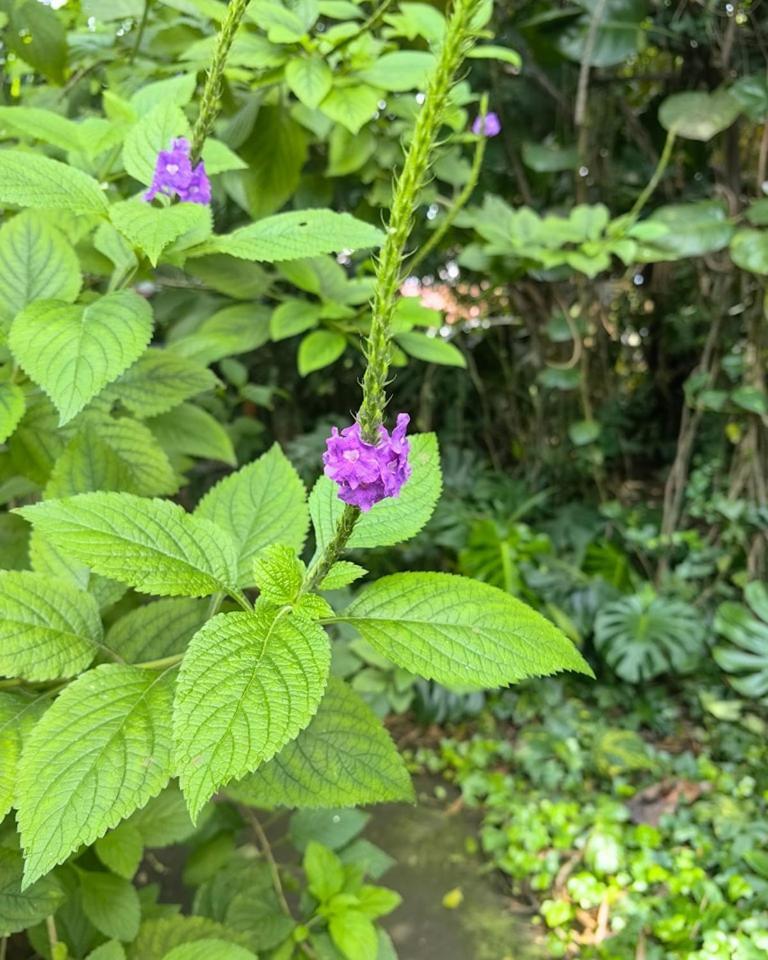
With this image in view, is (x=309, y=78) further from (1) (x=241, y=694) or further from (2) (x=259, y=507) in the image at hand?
(1) (x=241, y=694)

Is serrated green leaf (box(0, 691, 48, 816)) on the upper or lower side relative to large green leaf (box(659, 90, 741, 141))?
lower

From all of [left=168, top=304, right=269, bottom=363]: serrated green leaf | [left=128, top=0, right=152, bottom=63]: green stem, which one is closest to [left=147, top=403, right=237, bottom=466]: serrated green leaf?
[left=168, top=304, right=269, bottom=363]: serrated green leaf

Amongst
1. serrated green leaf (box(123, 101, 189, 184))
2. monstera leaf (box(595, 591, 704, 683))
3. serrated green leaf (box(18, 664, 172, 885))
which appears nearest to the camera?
serrated green leaf (box(18, 664, 172, 885))

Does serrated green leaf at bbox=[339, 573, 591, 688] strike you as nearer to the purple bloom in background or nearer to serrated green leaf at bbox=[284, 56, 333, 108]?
the purple bloom in background

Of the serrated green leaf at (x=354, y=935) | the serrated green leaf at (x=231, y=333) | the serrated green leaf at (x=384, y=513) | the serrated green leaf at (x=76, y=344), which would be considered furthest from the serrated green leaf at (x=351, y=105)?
the serrated green leaf at (x=354, y=935)

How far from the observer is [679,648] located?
2.88 metres

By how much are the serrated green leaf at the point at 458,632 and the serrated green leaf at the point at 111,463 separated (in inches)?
14.7

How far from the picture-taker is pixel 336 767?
725 mm

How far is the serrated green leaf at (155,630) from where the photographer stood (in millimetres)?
793

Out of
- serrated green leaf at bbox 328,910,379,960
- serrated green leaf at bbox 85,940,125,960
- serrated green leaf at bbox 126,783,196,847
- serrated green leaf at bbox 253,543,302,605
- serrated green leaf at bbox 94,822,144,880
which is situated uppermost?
serrated green leaf at bbox 253,543,302,605

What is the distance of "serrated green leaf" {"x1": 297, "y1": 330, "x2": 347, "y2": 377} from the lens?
4.46 ft

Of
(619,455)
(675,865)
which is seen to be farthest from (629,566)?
(675,865)

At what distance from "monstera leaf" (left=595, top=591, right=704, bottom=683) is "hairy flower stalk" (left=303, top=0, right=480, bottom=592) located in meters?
2.66

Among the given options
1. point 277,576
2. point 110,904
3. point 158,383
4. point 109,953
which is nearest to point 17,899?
point 109,953
